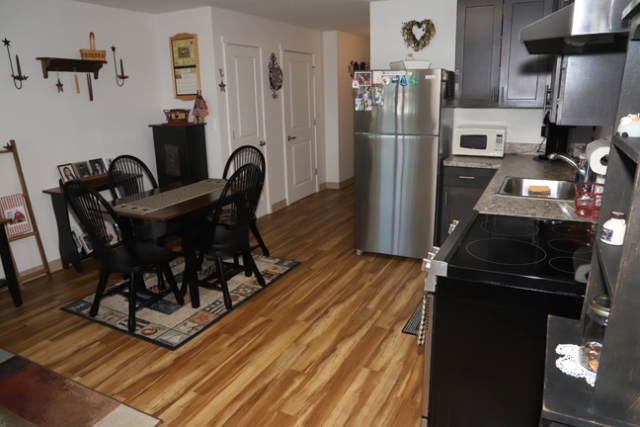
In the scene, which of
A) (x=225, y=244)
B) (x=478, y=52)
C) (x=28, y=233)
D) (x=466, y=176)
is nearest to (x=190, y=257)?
(x=225, y=244)

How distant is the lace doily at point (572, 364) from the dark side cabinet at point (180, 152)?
390 centimetres

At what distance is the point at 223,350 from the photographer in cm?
272

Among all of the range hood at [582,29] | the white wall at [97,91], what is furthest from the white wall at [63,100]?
the range hood at [582,29]

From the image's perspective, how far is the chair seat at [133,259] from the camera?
2.87 metres

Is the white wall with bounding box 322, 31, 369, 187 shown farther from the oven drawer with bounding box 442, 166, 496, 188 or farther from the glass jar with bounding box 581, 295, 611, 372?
the glass jar with bounding box 581, 295, 611, 372

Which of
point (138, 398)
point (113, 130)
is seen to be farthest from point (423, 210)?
point (113, 130)

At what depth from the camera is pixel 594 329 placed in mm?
1162

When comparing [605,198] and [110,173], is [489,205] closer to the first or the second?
[605,198]

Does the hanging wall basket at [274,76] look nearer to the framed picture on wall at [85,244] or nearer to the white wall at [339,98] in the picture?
the white wall at [339,98]

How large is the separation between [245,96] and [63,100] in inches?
72.0

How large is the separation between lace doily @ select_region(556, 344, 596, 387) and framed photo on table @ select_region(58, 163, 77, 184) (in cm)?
403

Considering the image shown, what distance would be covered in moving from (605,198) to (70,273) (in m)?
4.07

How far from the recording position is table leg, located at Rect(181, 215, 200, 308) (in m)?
3.05

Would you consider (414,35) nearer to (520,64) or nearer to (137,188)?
(520,64)
